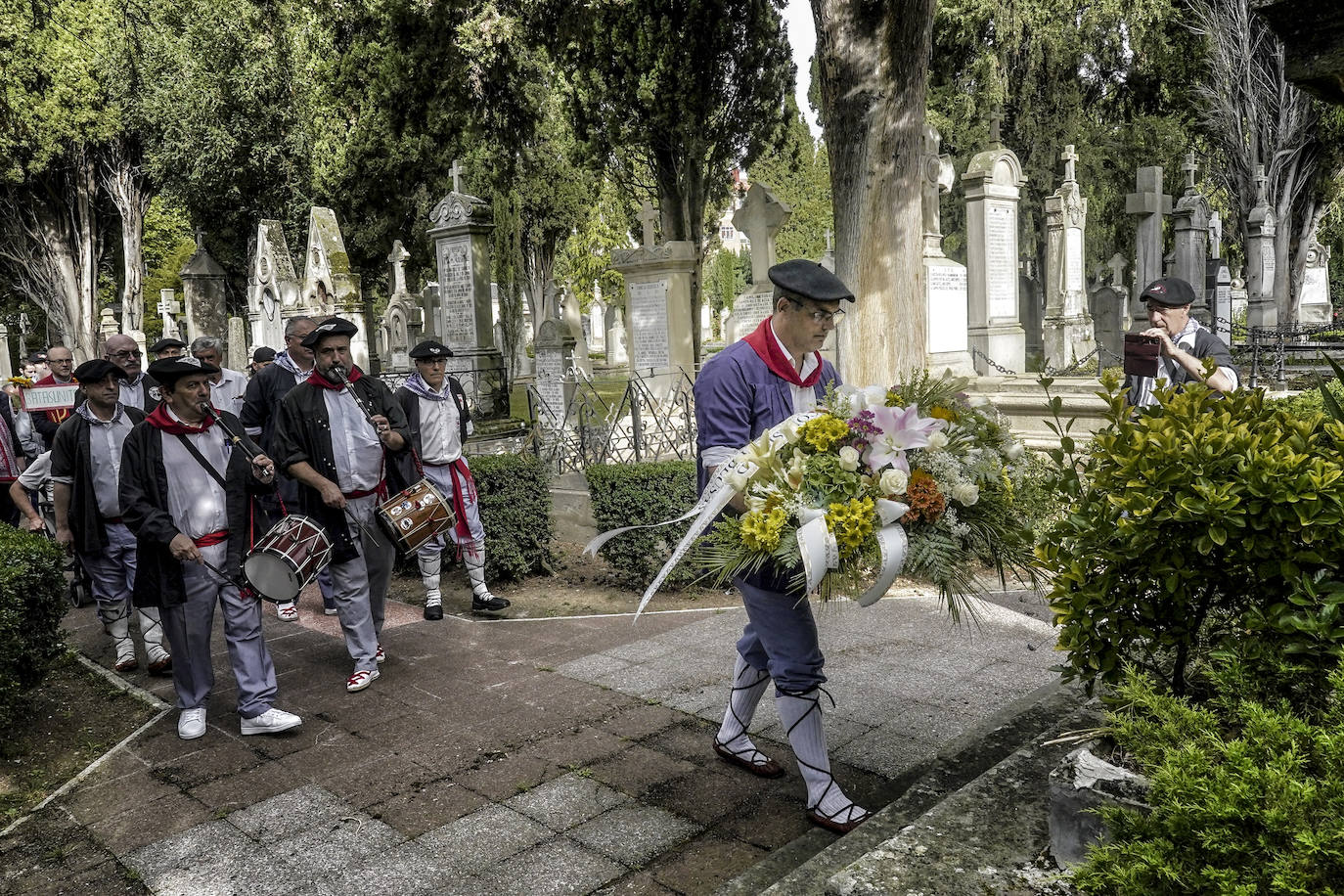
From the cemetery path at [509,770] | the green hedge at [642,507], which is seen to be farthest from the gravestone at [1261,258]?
the cemetery path at [509,770]

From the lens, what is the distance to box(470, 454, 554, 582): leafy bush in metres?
7.96

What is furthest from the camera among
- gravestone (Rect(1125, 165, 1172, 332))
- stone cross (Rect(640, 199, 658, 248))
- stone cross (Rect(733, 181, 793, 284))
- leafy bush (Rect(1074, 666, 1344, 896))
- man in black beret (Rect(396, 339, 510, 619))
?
gravestone (Rect(1125, 165, 1172, 332))

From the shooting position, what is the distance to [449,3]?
70.4ft

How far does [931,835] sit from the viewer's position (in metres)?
2.46

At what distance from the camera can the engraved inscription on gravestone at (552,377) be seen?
49.6ft

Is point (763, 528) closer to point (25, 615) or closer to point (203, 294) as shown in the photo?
point (25, 615)

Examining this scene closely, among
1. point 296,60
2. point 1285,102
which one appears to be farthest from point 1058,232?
point 296,60

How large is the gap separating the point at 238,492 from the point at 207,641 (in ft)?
2.70

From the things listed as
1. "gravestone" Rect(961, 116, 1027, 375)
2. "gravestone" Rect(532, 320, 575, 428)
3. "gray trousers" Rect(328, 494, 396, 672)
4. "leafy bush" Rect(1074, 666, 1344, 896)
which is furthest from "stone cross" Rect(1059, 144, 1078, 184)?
"leafy bush" Rect(1074, 666, 1344, 896)

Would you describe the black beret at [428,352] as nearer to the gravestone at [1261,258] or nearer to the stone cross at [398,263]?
the stone cross at [398,263]

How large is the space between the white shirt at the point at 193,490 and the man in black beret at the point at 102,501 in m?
1.25

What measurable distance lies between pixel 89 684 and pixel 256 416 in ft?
6.82

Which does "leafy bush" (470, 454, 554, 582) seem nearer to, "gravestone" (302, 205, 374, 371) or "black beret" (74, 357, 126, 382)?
"black beret" (74, 357, 126, 382)

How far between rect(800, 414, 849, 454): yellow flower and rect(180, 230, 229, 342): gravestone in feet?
73.7
